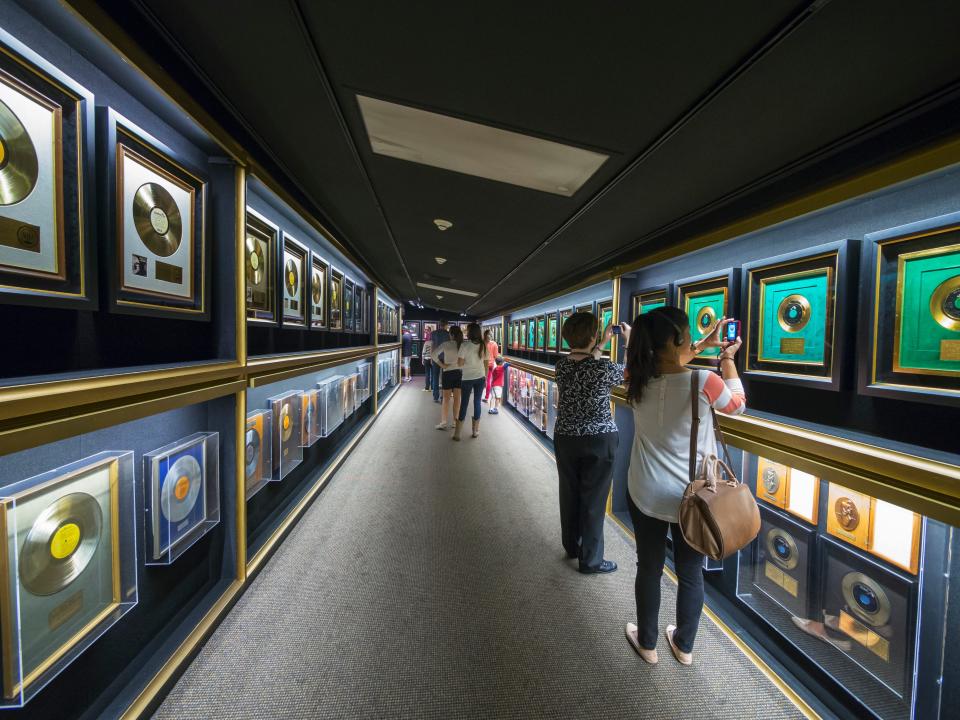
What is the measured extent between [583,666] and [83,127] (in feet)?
9.14

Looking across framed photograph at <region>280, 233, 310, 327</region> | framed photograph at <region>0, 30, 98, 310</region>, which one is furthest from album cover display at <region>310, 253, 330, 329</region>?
framed photograph at <region>0, 30, 98, 310</region>

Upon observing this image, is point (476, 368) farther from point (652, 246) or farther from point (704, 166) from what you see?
point (704, 166)

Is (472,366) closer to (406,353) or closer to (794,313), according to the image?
(794,313)

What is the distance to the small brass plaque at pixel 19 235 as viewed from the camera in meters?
0.91

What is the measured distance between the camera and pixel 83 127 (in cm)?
112

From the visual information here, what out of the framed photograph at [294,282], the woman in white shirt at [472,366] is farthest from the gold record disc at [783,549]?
the woman in white shirt at [472,366]

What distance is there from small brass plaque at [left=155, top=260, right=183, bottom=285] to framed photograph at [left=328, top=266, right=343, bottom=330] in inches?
84.7

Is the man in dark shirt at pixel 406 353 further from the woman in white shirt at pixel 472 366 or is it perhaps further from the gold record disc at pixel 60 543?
the gold record disc at pixel 60 543

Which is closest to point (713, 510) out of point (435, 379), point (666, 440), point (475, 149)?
point (666, 440)

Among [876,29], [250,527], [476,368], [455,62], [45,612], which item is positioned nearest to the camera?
[876,29]

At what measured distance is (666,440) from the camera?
1.56m

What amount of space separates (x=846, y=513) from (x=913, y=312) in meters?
0.86

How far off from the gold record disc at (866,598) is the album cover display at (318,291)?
3622mm

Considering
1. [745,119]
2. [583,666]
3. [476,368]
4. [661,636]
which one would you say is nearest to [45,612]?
[583,666]
